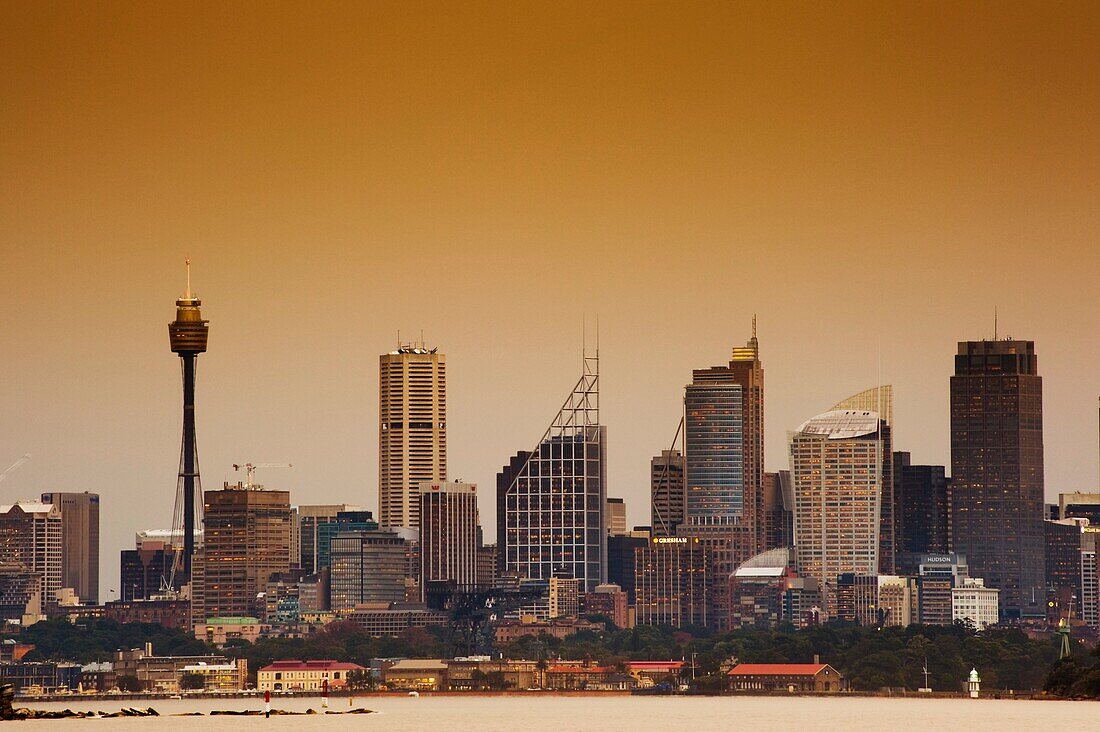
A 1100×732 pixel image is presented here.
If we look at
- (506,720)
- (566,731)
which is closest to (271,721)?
(506,720)

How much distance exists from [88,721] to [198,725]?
11.4 meters

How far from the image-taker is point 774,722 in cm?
18575

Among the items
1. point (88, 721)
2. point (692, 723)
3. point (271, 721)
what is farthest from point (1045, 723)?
point (88, 721)

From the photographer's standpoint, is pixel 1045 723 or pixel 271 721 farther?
pixel 271 721

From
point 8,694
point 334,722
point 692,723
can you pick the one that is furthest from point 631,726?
point 8,694

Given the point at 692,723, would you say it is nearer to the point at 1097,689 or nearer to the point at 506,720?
the point at 506,720

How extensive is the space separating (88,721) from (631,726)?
4055cm

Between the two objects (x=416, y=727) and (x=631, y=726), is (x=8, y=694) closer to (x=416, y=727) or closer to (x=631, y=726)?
(x=416, y=727)

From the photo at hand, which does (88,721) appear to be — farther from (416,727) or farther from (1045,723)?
(1045,723)

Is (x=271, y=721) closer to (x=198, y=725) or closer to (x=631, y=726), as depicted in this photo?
(x=198, y=725)

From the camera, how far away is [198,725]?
189375 mm

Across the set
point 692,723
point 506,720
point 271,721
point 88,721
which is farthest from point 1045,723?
point 88,721

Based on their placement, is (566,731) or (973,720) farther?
(973,720)

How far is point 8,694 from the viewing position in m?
183
